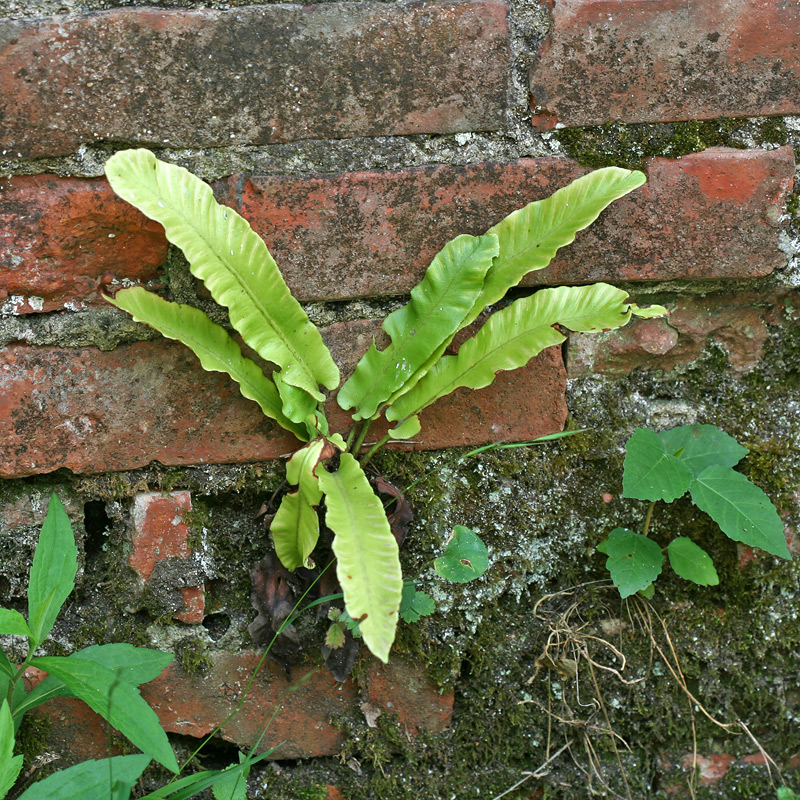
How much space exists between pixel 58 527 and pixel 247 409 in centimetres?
29

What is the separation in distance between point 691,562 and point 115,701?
0.80m

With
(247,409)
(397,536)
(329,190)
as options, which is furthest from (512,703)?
(329,190)

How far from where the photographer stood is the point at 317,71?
104 centimetres

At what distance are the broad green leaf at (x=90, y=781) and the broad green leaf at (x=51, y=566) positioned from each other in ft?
0.55

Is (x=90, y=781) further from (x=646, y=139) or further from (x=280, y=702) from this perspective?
(x=646, y=139)

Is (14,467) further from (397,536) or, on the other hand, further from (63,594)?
(397,536)

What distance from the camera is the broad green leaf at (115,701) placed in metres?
0.90

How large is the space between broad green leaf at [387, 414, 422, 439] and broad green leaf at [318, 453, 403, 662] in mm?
81

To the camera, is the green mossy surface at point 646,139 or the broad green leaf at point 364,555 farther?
the green mossy surface at point 646,139

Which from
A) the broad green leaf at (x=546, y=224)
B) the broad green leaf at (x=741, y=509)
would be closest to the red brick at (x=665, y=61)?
the broad green leaf at (x=546, y=224)

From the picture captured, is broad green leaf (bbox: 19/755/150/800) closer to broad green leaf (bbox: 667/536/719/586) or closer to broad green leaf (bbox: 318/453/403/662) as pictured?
broad green leaf (bbox: 318/453/403/662)

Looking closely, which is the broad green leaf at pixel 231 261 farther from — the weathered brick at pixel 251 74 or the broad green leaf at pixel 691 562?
the broad green leaf at pixel 691 562

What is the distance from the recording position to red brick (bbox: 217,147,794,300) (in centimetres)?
106

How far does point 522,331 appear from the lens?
1056mm
